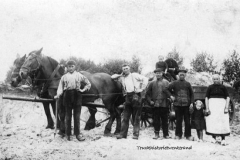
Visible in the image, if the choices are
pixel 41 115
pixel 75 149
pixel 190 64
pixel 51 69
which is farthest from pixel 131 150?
pixel 190 64

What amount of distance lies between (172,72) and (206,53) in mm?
12691

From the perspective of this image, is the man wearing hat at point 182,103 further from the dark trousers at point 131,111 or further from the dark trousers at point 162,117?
the dark trousers at point 131,111

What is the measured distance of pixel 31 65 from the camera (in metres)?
6.41

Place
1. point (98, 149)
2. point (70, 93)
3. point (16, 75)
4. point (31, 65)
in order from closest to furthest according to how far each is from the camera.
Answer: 1. point (98, 149)
2. point (70, 93)
3. point (31, 65)
4. point (16, 75)

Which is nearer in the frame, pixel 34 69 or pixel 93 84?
pixel 93 84

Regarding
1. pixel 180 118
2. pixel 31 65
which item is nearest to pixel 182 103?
pixel 180 118

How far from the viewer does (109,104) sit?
6.39m

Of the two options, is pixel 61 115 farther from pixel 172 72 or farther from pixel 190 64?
pixel 190 64

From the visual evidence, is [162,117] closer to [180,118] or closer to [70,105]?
[180,118]

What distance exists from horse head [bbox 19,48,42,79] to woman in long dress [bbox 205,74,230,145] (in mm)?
4507

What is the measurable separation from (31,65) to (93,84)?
69.1 inches

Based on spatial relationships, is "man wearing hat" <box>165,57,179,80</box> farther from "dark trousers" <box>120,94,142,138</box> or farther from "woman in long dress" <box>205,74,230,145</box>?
"dark trousers" <box>120,94,142,138</box>

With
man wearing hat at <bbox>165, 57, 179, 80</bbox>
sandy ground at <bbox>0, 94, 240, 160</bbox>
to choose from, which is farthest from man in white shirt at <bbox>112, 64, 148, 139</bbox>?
man wearing hat at <bbox>165, 57, 179, 80</bbox>

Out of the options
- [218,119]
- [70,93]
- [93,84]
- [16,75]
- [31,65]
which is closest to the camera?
[70,93]
